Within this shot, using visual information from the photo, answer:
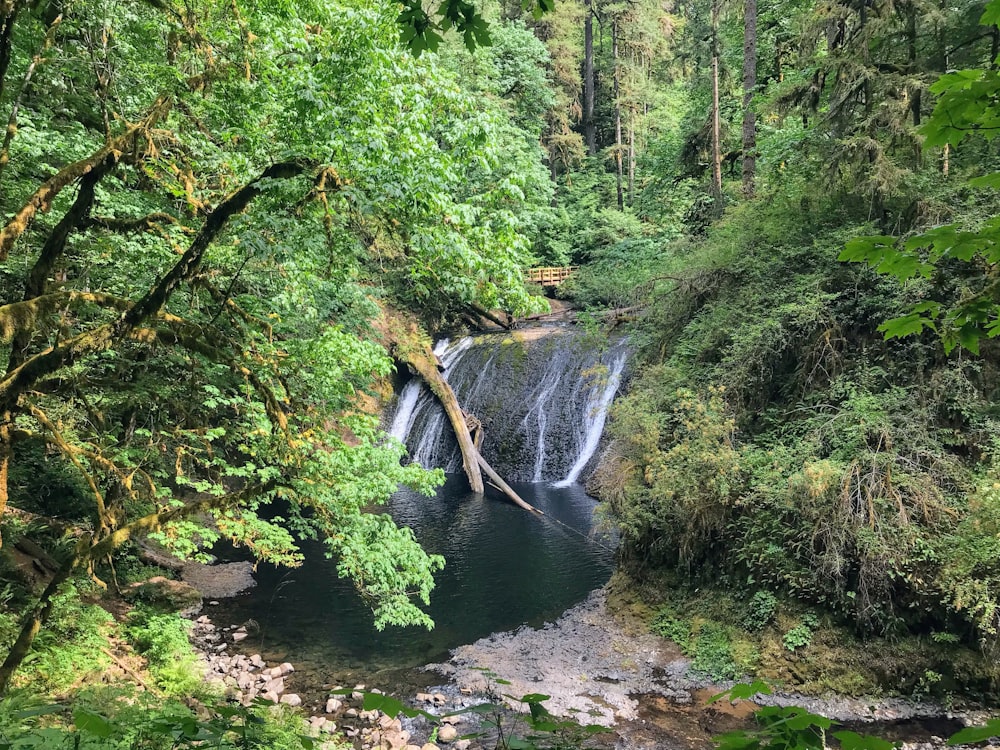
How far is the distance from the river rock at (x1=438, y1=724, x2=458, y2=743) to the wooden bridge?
19.1m

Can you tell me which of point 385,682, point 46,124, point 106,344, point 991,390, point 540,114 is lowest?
point 385,682

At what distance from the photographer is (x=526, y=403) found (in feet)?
59.8

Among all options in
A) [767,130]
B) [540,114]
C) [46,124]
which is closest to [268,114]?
[46,124]

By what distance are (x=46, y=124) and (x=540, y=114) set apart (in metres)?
25.6

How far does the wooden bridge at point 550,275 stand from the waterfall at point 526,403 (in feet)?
14.7

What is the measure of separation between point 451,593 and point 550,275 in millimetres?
16875

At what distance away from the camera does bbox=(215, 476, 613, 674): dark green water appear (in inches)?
332

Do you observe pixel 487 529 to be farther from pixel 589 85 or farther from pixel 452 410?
pixel 589 85

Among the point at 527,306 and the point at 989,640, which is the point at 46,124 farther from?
the point at 989,640

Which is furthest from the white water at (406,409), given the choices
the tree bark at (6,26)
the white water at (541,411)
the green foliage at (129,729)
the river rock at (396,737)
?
the tree bark at (6,26)

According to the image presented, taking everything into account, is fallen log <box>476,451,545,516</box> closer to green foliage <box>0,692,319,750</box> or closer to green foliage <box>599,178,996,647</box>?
green foliage <box>599,178,996,647</box>

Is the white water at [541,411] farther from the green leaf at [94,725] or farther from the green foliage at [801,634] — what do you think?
the green leaf at [94,725]

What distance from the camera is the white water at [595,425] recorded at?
16.7 meters

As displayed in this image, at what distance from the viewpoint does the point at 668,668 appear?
7.61 metres
